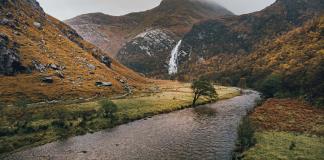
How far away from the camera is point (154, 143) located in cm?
7475

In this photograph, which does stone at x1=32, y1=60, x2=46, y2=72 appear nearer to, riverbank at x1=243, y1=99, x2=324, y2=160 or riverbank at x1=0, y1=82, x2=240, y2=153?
riverbank at x1=0, y1=82, x2=240, y2=153

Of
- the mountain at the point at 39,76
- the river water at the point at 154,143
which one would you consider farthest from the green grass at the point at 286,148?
the mountain at the point at 39,76

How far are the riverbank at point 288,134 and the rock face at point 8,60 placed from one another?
126652 mm

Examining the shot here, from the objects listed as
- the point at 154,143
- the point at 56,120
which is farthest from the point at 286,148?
the point at 56,120

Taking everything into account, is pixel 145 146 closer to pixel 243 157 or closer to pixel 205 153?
pixel 205 153

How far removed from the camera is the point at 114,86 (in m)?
183

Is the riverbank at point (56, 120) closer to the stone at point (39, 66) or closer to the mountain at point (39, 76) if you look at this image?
the mountain at point (39, 76)

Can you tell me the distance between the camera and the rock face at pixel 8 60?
16475 centimetres

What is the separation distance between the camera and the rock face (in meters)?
165

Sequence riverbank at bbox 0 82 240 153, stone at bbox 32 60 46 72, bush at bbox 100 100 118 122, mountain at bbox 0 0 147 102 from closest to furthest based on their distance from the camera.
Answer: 1. riverbank at bbox 0 82 240 153
2. bush at bbox 100 100 118 122
3. mountain at bbox 0 0 147 102
4. stone at bbox 32 60 46 72

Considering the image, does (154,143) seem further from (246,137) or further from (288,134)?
(288,134)

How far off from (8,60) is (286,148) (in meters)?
150

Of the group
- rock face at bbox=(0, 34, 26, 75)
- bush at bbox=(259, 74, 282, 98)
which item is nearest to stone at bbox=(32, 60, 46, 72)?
rock face at bbox=(0, 34, 26, 75)

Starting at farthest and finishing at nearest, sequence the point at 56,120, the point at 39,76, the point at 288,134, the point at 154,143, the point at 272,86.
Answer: the point at 39,76 < the point at 272,86 < the point at 56,120 < the point at 154,143 < the point at 288,134
